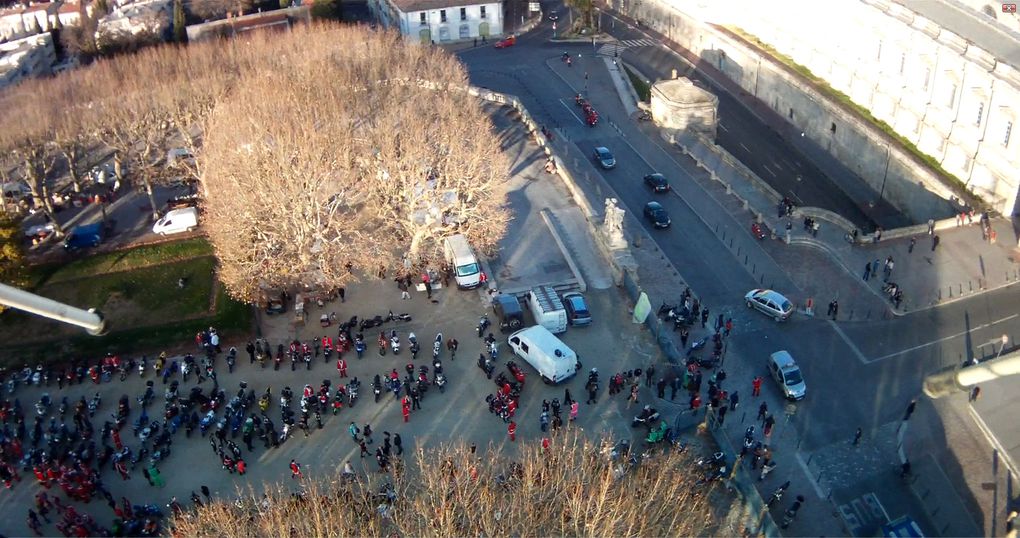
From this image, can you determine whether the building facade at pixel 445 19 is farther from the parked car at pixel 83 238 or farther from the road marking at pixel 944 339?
the road marking at pixel 944 339

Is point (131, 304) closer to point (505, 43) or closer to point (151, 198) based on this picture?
point (151, 198)

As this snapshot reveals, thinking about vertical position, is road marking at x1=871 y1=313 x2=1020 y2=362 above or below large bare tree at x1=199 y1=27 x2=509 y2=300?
below

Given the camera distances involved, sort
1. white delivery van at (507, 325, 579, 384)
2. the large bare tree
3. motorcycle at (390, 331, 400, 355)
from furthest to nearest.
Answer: the large bare tree → motorcycle at (390, 331, 400, 355) → white delivery van at (507, 325, 579, 384)

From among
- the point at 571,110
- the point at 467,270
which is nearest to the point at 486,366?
the point at 467,270

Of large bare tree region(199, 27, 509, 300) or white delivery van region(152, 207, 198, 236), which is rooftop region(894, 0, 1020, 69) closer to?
large bare tree region(199, 27, 509, 300)

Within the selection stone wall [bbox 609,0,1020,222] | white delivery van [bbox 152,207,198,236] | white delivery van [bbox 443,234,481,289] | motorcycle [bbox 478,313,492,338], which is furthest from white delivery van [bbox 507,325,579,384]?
stone wall [bbox 609,0,1020,222]

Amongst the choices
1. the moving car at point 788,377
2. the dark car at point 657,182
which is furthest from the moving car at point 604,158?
the moving car at point 788,377
